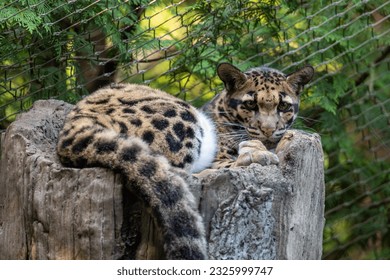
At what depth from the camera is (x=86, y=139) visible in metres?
4.19

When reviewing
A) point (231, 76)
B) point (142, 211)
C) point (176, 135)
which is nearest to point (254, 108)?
point (231, 76)

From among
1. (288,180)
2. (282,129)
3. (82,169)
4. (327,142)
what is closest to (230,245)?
(288,180)

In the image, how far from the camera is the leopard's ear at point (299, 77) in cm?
542

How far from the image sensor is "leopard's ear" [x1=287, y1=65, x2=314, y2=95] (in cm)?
542

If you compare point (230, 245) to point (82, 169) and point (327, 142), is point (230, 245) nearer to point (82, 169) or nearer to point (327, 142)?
point (82, 169)

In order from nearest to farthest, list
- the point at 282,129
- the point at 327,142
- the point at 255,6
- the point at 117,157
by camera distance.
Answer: the point at 117,157 → the point at 282,129 → the point at 255,6 → the point at 327,142

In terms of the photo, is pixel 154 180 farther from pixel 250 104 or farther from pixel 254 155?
pixel 250 104

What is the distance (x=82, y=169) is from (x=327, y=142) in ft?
12.2

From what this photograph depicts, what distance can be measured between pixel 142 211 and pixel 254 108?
1.42 m

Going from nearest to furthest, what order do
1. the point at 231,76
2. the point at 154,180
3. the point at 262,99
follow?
the point at 154,180, the point at 262,99, the point at 231,76

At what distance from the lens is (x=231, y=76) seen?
5371 mm

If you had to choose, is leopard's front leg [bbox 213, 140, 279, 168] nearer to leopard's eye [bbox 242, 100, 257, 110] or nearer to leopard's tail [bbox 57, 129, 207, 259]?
leopard's eye [bbox 242, 100, 257, 110]

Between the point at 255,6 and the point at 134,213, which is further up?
the point at 255,6

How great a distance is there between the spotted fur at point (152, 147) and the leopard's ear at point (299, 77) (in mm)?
667
